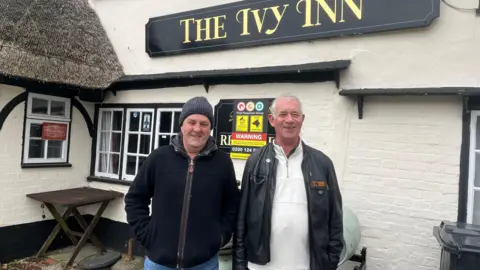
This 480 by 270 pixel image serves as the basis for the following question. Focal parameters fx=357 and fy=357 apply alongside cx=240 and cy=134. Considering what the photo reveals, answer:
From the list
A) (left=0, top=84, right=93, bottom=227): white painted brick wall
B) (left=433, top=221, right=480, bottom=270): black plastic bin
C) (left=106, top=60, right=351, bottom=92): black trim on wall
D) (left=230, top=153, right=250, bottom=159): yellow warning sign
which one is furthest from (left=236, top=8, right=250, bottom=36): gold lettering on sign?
(left=0, top=84, right=93, bottom=227): white painted brick wall

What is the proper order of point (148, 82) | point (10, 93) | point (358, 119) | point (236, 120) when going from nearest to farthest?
point (358, 119), point (236, 120), point (10, 93), point (148, 82)

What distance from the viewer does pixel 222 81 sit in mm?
5059

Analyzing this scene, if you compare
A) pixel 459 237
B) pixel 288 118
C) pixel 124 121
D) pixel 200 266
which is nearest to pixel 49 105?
pixel 124 121

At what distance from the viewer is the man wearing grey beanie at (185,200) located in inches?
85.5

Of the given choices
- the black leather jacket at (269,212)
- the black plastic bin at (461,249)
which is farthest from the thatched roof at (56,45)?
the black plastic bin at (461,249)

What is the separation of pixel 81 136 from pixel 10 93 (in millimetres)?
1370

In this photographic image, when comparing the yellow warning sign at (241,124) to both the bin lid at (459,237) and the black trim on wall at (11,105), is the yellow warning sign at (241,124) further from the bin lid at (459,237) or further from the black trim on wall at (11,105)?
the black trim on wall at (11,105)

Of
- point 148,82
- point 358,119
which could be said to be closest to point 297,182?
point 358,119

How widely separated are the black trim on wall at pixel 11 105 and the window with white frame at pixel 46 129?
0.10m

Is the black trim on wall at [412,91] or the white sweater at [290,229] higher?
the black trim on wall at [412,91]

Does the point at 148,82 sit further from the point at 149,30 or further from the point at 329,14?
the point at 329,14

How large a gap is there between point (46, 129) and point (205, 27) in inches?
119

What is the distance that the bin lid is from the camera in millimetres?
2488

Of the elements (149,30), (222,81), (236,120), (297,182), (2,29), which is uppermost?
(149,30)
